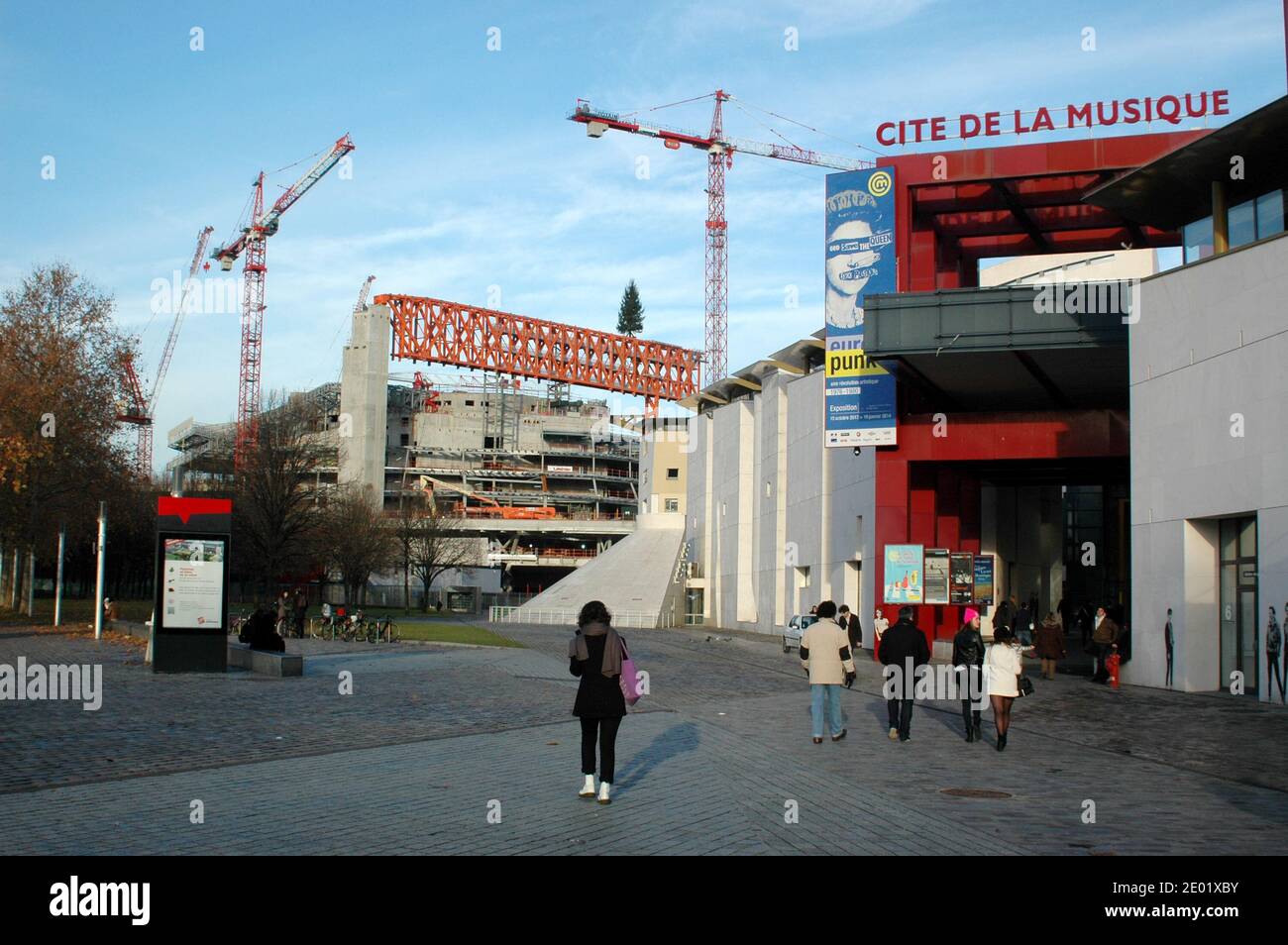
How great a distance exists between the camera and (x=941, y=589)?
34.4 metres

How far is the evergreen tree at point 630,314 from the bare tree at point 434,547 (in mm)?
58657

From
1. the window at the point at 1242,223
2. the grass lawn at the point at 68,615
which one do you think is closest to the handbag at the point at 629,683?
the window at the point at 1242,223

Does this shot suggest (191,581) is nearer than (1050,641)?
Yes

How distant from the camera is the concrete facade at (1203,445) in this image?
2280cm

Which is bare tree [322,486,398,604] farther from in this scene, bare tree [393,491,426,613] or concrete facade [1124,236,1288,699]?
concrete facade [1124,236,1288,699]

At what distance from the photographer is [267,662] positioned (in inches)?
972

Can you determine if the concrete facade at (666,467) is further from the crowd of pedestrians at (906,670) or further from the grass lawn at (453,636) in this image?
the crowd of pedestrians at (906,670)

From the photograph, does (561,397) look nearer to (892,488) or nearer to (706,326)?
(706,326)

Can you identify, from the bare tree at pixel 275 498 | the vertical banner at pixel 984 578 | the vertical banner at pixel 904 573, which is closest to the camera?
the vertical banner at pixel 904 573

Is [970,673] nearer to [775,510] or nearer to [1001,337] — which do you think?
[1001,337]

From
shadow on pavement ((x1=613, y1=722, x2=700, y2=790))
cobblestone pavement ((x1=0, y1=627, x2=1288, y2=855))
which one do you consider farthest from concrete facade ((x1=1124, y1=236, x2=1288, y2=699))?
shadow on pavement ((x1=613, y1=722, x2=700, y2=790))

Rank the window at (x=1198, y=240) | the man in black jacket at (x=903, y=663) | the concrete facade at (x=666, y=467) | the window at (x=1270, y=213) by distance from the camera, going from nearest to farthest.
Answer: the man in black jacket at (x=903, y=663), the window at (x=1270, y=213), the window at (x=1198, y=240), the concrete facade at (x=666, y=467)

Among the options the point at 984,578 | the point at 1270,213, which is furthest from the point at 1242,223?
the point at 984,578

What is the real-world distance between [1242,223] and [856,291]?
43.2 ft
